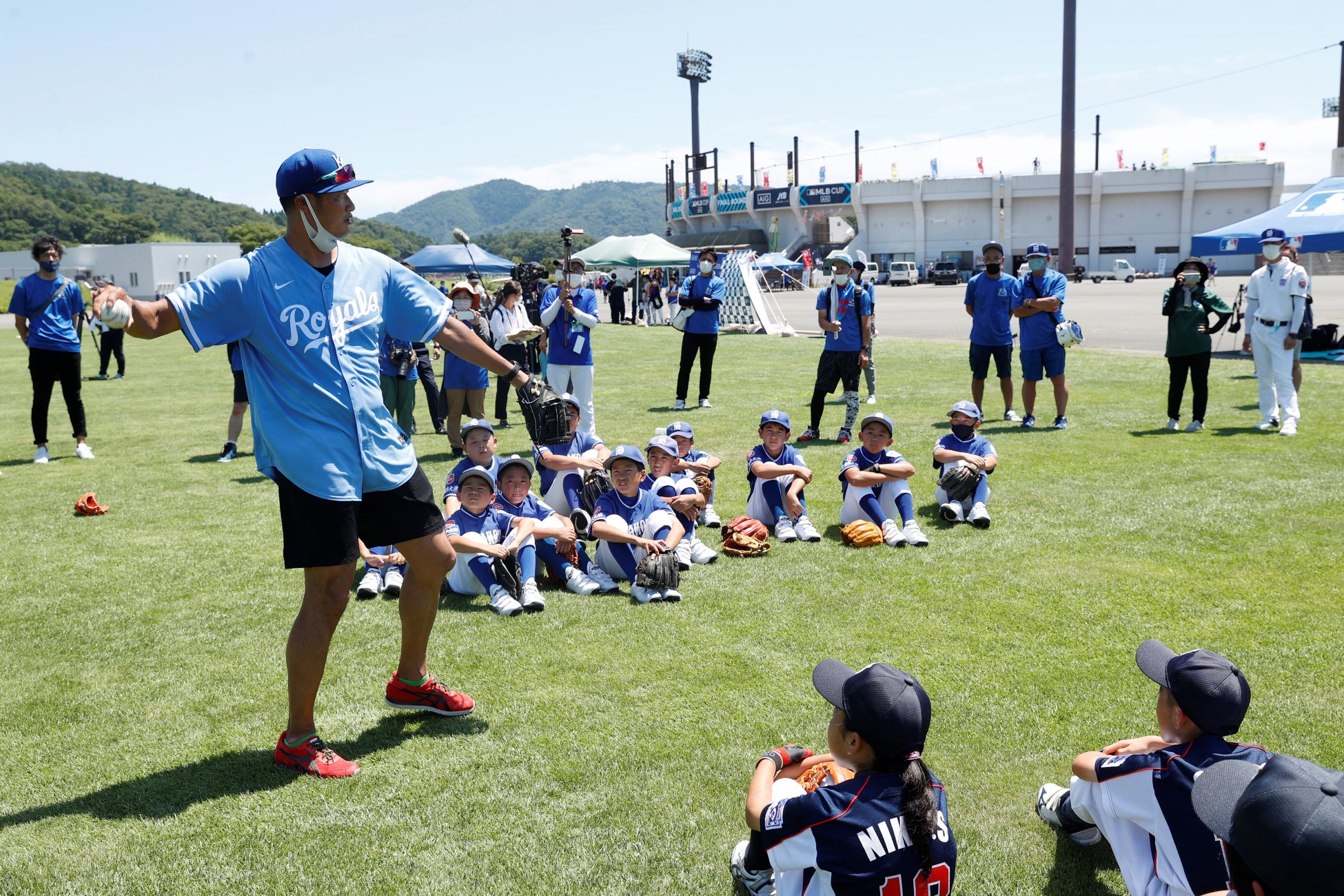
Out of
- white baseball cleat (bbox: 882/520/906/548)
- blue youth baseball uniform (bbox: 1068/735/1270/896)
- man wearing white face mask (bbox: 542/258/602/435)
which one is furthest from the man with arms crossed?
man wearing white face mask (bbox: 542/258/602/435)

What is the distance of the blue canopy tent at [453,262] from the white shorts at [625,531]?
27.4m

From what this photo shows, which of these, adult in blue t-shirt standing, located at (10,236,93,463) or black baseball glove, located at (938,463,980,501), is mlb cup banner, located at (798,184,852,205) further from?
black baseball glove, located at (938,463,980,501)

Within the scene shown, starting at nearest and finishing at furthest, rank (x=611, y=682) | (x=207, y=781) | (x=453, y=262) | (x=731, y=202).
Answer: (x=207, y=781), (x=611, y=682), (x=453, y=262), (x=731, y=202)

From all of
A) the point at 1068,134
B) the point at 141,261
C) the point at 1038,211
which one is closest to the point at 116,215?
the point at 141,261

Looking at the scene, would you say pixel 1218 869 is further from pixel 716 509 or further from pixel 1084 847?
pixel 716 509

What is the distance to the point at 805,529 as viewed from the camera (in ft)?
24.5

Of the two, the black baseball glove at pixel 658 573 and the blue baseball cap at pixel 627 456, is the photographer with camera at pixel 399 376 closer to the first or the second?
the blue baseball cap at pixel 627 456

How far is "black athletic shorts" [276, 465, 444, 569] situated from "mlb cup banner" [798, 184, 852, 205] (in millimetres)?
83633

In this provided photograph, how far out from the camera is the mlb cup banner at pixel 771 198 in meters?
88.9

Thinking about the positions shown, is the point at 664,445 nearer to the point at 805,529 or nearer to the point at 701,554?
the point at 701,554

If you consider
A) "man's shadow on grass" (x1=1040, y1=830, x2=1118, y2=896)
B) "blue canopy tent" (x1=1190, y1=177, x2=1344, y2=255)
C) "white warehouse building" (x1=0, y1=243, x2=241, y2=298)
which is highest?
"white warehouse building" (x1=0, y1=243, x2=241, y2=298)

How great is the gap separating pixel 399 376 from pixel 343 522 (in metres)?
7.73

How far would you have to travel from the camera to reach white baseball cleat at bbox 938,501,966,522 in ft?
25.6

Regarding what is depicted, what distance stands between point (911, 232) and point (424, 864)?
84073mm
